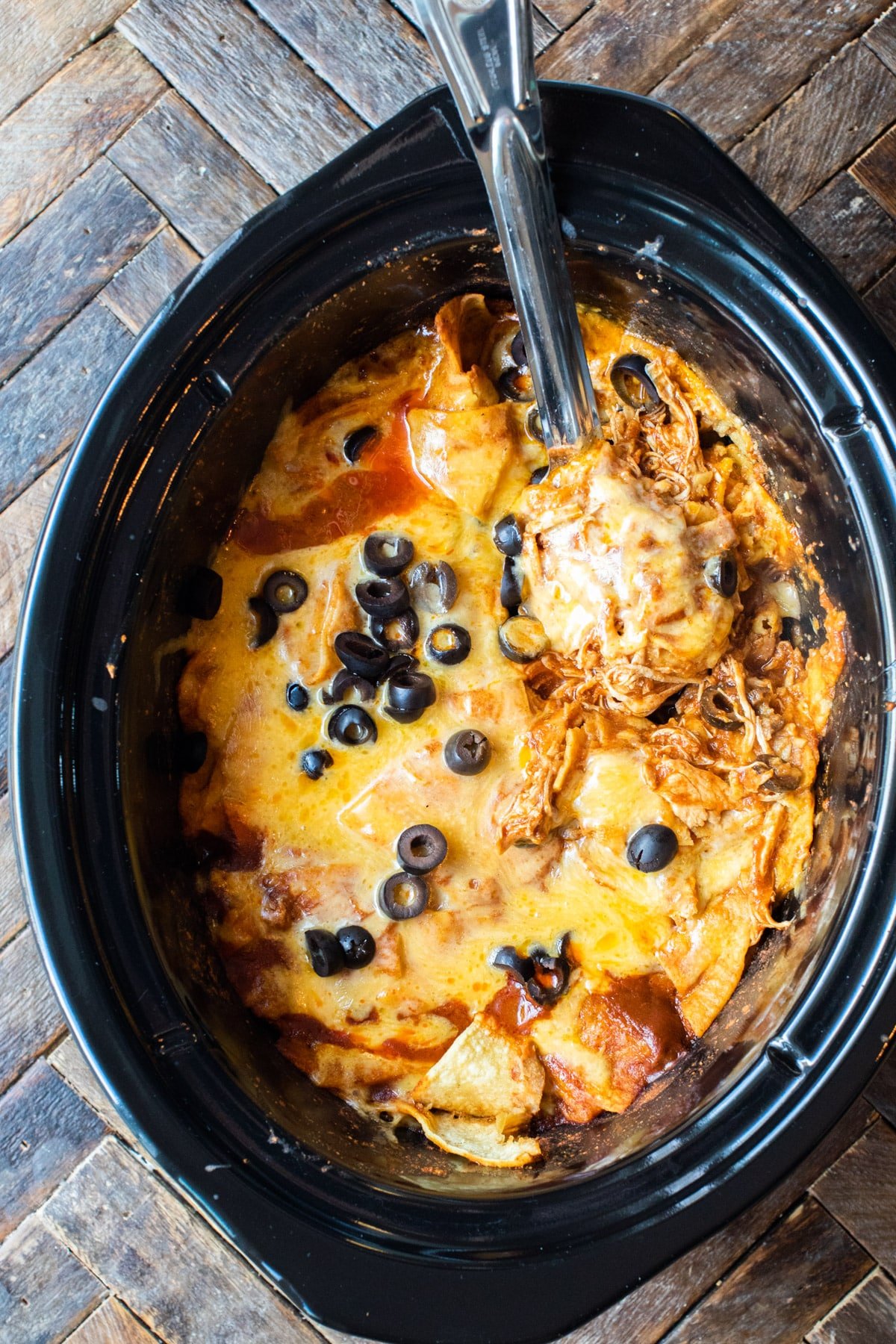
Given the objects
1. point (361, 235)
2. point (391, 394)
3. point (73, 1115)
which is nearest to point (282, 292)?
point (361, 235)

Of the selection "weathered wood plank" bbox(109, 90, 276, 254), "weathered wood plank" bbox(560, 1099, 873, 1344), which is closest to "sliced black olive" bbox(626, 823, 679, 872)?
"weathered wood plank" bbox(560, 1099, 873, 1344)

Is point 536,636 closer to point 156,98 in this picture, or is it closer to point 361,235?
point 361,235

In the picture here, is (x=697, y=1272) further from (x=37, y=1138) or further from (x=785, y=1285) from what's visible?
(x=37, y=1138)

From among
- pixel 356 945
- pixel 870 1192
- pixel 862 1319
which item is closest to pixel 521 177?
pixel 356 945

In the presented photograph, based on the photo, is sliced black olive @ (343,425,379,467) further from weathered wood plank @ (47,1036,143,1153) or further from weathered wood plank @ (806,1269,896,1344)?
weathered wood plank @ (806,1269,896,1344)

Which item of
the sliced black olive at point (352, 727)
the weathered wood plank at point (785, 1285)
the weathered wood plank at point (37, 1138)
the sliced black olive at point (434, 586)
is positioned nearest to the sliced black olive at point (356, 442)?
the sliced black olive at point (434, 586)

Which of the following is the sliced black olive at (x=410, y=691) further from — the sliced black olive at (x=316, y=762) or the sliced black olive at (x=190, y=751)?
the sliced black olive at (x=190, y=751)

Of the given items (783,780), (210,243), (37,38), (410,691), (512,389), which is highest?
(37,38)
